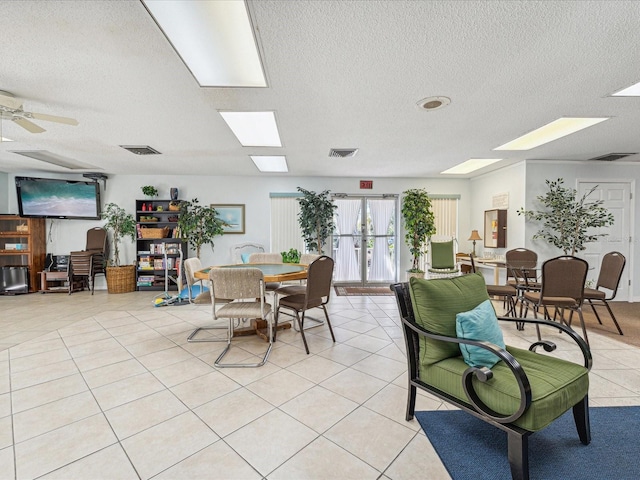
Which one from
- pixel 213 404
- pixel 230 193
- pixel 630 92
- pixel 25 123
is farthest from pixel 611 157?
pixel 25 123

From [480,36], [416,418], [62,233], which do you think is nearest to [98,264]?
[62,233]

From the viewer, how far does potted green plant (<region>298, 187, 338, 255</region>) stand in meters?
5.71

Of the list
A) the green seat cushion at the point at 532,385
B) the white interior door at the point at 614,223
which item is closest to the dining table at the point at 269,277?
the green seat cushion at the point at 532,385

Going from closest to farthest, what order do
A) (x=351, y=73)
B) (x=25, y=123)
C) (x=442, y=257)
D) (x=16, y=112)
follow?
(x=351, y=73) → (x=16, y=112) → (x=25, y=123) → (x=442, y=257)

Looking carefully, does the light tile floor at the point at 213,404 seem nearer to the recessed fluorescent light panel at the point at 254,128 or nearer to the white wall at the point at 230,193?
the recessed fluorescent light panel at the point at 254,128

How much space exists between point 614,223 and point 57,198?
10.3 m

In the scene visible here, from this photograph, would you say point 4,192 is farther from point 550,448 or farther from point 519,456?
point 550,448

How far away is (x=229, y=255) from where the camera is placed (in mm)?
6117

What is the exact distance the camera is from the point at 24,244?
5.57 metres

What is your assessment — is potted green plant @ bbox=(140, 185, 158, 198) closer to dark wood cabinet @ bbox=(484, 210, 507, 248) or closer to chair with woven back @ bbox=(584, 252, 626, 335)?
dark wood cabinet @ bbox=(484, 210, 507, 248)

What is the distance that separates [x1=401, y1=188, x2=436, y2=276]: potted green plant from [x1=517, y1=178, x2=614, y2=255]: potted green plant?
5.04 feet

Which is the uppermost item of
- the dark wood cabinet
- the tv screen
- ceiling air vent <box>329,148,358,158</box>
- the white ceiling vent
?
the white ceiling vent

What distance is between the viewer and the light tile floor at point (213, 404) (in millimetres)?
1425

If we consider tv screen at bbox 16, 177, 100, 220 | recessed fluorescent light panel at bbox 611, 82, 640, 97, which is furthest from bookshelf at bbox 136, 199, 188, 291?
recessed fluorescent light panel at bbox 611, 82, 640, 97
